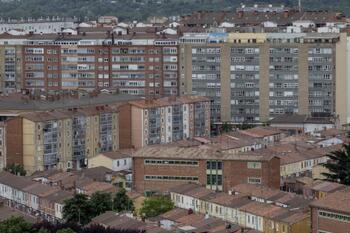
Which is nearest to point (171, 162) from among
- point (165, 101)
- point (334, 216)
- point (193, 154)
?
point (193, 154)

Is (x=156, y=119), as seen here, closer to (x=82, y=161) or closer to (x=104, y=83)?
(x=82, y=161)

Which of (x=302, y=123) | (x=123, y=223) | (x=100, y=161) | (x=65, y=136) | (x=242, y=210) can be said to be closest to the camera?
(x=123, y=223)

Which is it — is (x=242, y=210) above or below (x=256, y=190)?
below

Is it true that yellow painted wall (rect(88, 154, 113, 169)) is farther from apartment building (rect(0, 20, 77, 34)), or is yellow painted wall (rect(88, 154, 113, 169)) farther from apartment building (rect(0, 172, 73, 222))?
apartment building (rect(0, 20, 77, 34))

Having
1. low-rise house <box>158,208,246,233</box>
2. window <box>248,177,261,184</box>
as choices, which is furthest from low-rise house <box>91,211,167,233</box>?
window <box>248,177,261,184</box>

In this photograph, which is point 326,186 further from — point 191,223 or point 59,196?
point 59,196
